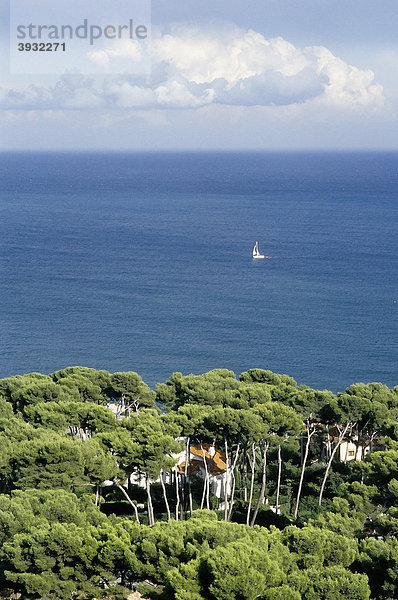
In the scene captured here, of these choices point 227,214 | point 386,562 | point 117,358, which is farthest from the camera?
point 227,214

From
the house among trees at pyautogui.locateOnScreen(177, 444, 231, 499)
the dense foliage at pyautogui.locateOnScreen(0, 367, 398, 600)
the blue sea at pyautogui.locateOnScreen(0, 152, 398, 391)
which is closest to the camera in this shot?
the dense foliage at pyautogui.locateOnScreen(0, 367, 398, 600)

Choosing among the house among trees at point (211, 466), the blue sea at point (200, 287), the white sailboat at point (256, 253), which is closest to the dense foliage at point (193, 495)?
the house among trees at point (211, 466)

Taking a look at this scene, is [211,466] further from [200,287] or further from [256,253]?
[256,253]

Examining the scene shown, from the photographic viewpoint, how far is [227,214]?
109m

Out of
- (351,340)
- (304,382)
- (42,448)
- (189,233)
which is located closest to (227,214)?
(189,233)

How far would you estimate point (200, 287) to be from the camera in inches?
2618

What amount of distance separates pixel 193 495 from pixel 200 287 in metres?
41.2

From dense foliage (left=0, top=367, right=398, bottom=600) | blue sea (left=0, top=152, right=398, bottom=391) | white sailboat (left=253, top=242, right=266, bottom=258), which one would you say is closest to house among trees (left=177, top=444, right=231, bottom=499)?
dense foliage (left=0, top=367, right=398, bottom=600)

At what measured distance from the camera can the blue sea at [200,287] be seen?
5059cm

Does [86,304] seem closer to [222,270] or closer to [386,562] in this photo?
[222,270]

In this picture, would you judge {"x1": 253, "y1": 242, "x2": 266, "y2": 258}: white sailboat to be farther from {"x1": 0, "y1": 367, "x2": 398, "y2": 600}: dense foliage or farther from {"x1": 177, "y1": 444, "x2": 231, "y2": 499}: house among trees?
{"x1": 177, "y1": 444, "x2": 231, "y2": 499}: house among trees

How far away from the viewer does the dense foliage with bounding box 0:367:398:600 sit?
49.2 feet

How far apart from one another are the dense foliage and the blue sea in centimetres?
1944

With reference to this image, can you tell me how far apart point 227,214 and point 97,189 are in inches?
1682
